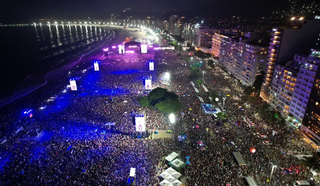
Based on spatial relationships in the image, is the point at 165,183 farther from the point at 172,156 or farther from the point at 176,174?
the point at 172,156

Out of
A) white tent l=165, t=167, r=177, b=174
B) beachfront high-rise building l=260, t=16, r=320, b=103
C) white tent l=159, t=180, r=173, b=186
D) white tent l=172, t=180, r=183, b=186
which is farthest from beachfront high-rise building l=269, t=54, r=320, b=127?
white tent l=159, t=180, r=173, b=186

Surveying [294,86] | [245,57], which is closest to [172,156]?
[294,86]

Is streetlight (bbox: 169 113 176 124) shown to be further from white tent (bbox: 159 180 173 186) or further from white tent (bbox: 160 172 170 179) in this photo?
white tent (bbox: 159 180 173 186)

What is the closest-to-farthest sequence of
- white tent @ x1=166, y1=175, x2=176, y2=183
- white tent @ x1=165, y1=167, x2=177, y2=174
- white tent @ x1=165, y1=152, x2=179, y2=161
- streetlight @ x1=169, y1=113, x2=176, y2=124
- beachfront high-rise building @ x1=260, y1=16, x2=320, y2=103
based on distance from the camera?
white tent @ x1=166, y1=175, x2=176, y2=183
white tent @ x1=165, y1=167, x2=177, y2=174
white tent @ x1=165, y1=152, x2=179, y2=161
streetlight @ x1=169, y1=113, x2=176, y2=124
beachfront high-rise building @ x1=260, y1=16, x2=320, y2=103

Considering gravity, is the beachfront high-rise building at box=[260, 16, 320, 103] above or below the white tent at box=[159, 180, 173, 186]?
above

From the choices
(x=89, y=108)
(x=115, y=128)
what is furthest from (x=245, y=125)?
(x=89, y=108)

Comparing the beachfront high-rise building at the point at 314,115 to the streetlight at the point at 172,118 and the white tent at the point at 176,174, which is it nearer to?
the streetlight at the point at 172,118

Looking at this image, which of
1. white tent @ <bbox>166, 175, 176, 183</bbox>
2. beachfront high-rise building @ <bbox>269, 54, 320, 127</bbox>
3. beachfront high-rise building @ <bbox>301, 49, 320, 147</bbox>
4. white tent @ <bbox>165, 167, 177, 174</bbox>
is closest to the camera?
white tent @ <bbox>166, 175, 176, 183</bbox>
